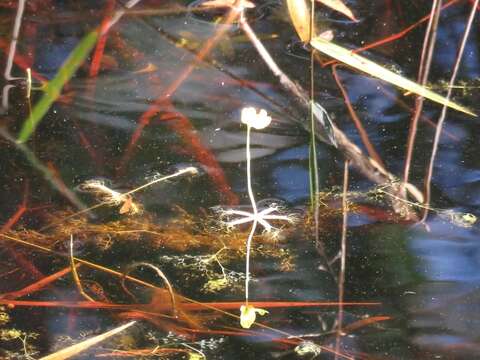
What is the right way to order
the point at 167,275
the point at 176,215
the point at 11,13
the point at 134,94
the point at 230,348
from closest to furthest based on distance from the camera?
the point at 230,348
the point at 167,275
the point at 176,215
the point at 134,94
the point at 11,13

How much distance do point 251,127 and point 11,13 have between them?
32.6 inches

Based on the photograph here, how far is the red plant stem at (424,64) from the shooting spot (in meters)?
1.55

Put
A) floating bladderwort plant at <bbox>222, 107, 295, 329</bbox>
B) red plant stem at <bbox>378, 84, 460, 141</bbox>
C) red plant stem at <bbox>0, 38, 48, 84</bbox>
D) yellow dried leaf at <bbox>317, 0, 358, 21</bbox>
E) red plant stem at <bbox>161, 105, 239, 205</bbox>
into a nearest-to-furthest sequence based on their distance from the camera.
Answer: floating bladderwort plant at <bbox>222, 107, 295, 329</bbox>, red plant stem at <bbox>161, 105, 239, 205</bbox>, red plant stem at <bbox>378, 84, 460, 141</bbox>, red plant stem at <bbox>0, 38, 48, 84</bbox>, yellow dried leaf at <bbox>317, 0, 358, 21</bbox>

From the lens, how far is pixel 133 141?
1583 mm

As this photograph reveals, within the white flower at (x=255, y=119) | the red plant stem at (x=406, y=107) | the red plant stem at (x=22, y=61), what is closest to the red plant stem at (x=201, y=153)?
the white flower at (x=255, y=119)

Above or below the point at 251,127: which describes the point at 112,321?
below

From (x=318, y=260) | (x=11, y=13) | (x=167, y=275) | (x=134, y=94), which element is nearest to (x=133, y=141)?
(x=134, y=94)

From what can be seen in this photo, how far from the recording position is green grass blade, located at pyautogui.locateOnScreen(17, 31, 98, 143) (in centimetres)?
162

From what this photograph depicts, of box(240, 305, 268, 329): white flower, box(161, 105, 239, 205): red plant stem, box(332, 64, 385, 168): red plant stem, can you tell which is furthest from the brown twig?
box(240, 305, 268, 329): white flower

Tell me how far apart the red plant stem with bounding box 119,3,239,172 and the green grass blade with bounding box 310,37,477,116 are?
0.28 m

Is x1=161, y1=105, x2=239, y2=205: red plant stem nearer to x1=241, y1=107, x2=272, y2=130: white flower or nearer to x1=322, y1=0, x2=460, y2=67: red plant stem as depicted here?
x1=241, y1=107, x2=272, y2=130: white flower

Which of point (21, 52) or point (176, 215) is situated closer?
point (176, 215)

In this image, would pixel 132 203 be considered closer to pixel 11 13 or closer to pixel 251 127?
pixel 251 127

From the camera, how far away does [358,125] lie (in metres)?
1.61
